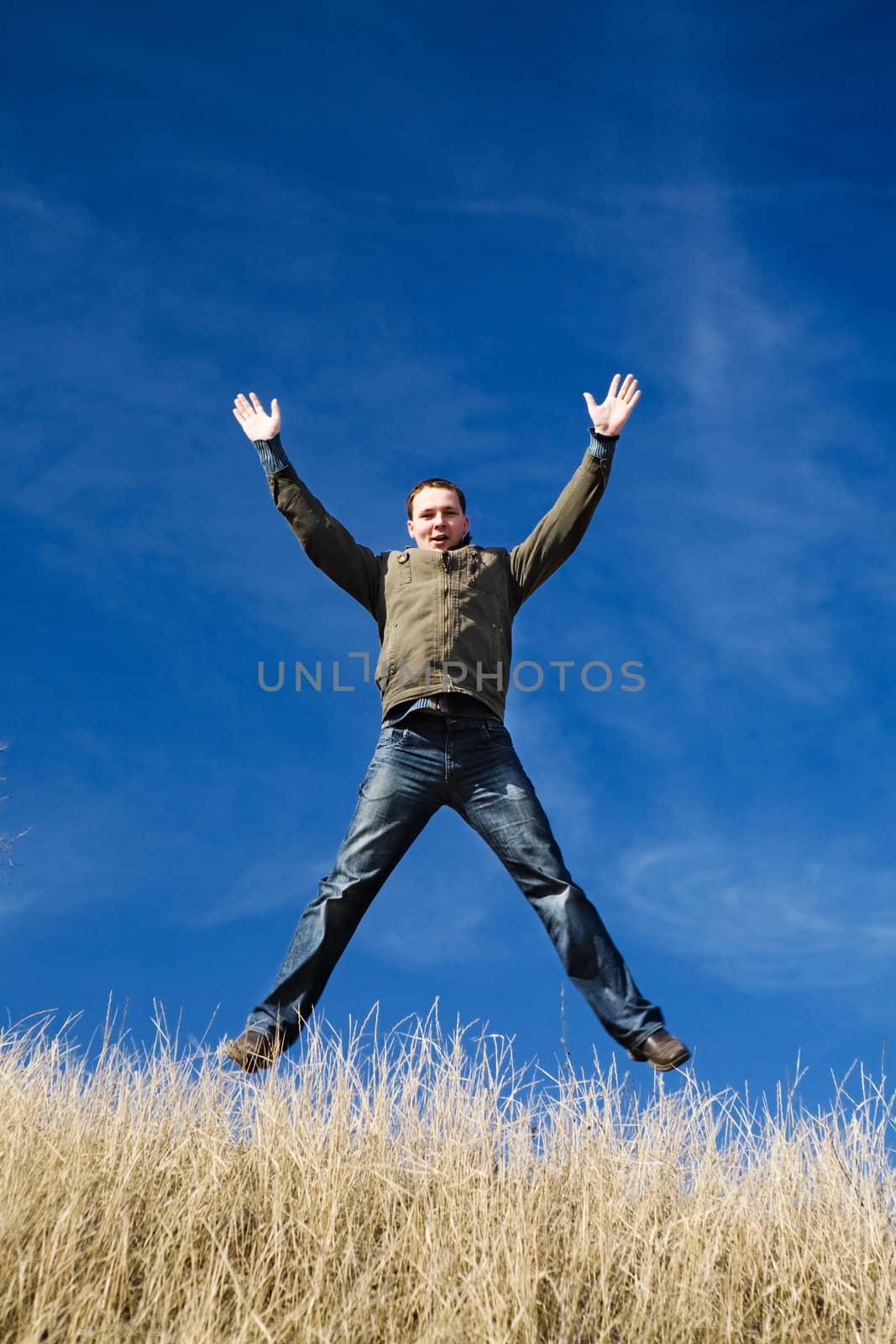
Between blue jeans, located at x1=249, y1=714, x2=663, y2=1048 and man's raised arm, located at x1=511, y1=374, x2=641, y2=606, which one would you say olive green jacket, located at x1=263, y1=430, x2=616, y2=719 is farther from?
blue jeans, located at x1=249, y1=714, x2=663, y2=1048

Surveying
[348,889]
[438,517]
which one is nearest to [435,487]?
[438,517]

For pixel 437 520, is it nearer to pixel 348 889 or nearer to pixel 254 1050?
pixel 348 889

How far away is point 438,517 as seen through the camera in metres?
6.22

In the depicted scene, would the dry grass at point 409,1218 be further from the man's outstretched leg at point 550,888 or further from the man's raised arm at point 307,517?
the man's raised arm at point 307,517

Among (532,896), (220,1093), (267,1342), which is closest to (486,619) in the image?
(532,896)

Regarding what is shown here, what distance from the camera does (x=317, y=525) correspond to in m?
6.08

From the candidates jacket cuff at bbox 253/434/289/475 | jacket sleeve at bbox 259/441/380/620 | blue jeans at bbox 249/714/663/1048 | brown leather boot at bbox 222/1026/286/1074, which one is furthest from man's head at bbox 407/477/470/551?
brown leather boot at bbox 222/1026/286/1074

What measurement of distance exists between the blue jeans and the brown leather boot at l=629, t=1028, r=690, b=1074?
0.04 m

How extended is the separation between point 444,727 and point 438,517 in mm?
1201

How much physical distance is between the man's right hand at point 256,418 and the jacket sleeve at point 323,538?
11 centimetres

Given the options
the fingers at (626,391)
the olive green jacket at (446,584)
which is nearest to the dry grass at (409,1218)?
the olive green jacket at (446,584)

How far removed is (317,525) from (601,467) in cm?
148

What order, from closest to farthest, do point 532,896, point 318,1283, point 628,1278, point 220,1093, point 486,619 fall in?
point 318,1283, point 628,1278, point 220,1093, point 532,896, point 486,619

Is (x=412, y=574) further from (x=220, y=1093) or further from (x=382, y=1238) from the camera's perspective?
(x=382, y=1238)
